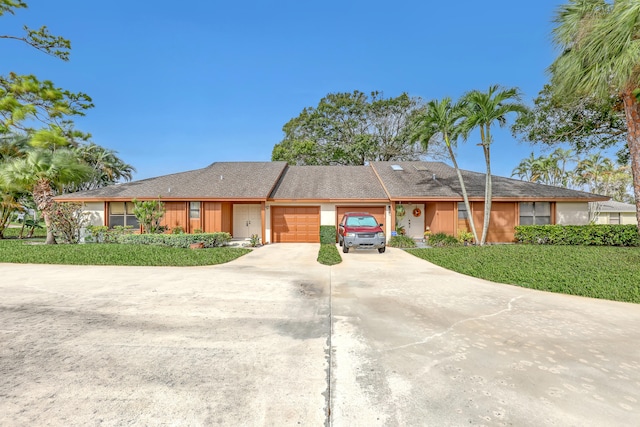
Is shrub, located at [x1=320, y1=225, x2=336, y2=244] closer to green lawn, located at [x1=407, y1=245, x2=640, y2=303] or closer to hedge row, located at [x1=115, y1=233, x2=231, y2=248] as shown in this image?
green lawn, located at [x1=407, y1=245, x2=640, y2=303]

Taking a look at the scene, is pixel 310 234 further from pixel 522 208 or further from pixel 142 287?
pixel 522 208

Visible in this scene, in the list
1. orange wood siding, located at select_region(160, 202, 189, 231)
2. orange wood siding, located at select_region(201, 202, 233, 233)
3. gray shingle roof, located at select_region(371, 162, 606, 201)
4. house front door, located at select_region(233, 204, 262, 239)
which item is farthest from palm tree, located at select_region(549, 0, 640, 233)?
orange wood siding, located at select_region(160, 202, 189, 231)

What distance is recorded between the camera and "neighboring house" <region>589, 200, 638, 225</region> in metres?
→ 23.7

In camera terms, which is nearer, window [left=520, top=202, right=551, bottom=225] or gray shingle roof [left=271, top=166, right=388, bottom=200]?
window [left=520, top=202, right=551, bottom=225]

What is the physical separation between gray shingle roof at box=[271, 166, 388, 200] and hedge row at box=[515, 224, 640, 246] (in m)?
7.70

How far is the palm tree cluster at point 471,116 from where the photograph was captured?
12.6 m

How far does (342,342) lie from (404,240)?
39.2 feet

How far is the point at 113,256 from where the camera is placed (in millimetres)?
10766

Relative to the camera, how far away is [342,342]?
3.76m

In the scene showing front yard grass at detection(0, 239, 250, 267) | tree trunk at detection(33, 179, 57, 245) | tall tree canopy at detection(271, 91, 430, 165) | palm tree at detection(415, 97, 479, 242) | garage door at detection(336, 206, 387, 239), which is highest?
tall tree canopy at detection(271, 91, 430, 165)

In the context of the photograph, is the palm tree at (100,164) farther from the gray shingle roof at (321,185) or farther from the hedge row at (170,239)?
the hedge row at (170,239)

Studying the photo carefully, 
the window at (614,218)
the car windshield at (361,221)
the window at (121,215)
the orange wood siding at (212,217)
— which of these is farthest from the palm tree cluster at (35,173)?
the window at (614,218)

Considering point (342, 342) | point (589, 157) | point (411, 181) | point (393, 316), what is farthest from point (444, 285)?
point (589, 157)

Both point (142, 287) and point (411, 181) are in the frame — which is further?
point (411, 181)
